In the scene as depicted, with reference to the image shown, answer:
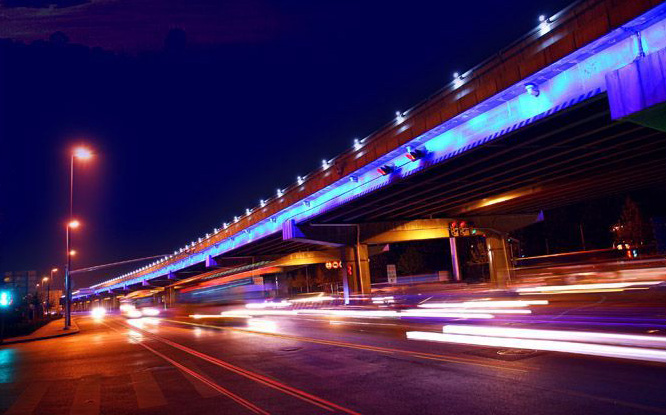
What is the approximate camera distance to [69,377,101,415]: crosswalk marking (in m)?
8.62

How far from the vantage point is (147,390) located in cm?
1015

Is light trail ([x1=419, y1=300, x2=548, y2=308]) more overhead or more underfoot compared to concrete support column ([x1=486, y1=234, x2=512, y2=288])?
more underfoot

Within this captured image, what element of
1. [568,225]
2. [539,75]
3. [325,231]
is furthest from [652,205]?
[539,75]

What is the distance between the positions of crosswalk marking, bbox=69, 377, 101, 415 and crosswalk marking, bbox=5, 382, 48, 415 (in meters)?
0.70

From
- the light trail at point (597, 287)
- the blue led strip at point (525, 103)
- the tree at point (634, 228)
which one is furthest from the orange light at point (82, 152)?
the tree at point (634, 228)

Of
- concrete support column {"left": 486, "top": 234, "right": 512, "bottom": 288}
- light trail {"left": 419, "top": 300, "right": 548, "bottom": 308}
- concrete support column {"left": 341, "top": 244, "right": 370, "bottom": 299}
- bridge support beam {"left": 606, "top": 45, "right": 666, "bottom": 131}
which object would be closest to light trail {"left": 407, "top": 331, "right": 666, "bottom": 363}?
bridge support beam {"left": 606, "top": 45, "right": 666, "bottom": 131}

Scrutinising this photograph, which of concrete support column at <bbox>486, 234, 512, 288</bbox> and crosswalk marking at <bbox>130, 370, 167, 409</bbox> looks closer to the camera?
crosswalk marking at <bbox>130, 370, 167, 409</bbox>

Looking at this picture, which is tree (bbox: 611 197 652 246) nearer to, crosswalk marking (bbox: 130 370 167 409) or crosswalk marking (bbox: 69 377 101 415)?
crosswalk marking (bbox: 130 370 167 409)

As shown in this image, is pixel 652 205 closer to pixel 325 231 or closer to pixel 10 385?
pixel 325 231

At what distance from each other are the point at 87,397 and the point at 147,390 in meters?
1.14

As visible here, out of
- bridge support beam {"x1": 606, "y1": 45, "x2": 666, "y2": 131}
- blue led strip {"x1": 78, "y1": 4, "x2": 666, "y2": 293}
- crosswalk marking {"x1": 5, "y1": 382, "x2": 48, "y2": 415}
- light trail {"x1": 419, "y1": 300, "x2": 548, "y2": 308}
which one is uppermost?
blue led strip {"x1": 78, "y1": 4, "x2": 666, "y2": 293}

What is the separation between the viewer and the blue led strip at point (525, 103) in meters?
13.7

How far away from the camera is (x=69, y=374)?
1341 cm

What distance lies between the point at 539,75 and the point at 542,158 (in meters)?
8.23
